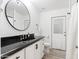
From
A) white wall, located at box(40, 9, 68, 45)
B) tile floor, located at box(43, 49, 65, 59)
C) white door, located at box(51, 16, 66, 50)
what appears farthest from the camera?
white wall, located at box(40, 9, 68, 45)

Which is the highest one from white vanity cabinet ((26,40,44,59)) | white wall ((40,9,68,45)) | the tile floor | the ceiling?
the ceiling

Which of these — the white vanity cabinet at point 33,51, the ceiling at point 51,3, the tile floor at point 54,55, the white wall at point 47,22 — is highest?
the ceiling at point 51,3

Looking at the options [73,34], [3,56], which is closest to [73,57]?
[73,34]

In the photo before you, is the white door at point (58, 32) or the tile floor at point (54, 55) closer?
the tile floor at point (54, 55)

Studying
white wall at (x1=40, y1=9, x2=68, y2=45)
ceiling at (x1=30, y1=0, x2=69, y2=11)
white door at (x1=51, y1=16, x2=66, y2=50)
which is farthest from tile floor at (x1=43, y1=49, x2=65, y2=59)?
ceiling at (x1=30, y1=0, x2=69, y2=11)

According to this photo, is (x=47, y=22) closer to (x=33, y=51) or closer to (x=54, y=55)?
(x=54, y=55)

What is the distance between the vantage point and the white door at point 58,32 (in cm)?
345

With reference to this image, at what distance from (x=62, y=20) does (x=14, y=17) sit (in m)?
2.67

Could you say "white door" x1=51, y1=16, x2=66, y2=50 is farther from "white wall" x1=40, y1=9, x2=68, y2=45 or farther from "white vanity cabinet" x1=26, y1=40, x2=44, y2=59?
"white vanity cabinet" x1=26, y1=40, x2=44, y2=59

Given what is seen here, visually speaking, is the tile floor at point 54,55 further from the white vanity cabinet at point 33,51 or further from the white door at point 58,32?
the white vanity cabinet at point 33,51

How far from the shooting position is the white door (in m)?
3.45

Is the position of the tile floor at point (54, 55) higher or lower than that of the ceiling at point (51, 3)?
lower

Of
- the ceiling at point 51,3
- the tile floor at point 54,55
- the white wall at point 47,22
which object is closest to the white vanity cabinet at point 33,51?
the tile floor at point 54,55

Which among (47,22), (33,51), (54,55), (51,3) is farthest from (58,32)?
(33,51)
